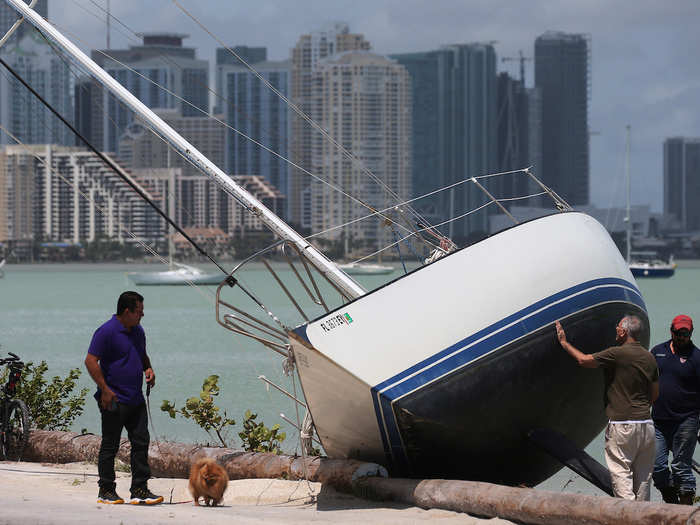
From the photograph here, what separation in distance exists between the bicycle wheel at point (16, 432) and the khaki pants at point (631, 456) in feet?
16.7

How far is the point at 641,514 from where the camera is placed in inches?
253

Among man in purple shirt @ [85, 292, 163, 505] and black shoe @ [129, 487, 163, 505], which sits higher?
man in purple shirt @ [85, 292, 163, 505]

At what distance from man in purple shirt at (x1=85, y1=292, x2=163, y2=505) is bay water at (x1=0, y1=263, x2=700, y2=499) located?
1.02 metres

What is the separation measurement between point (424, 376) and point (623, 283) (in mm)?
2255

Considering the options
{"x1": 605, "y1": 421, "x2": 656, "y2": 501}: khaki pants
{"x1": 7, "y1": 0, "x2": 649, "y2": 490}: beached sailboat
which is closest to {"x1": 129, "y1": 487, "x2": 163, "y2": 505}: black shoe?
{"x1": 7, "y1": 0, "x2": 649, "y2": 490}: beached sailboat

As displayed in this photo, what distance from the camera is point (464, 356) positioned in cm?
811

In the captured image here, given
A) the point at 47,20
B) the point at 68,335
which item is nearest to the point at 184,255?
the point at 68,335

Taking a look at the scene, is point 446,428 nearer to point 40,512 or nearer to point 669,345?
point 669,345

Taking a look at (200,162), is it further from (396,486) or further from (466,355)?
(396,486)

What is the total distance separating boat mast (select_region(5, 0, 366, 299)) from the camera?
9734mm

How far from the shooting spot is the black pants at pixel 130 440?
738cm

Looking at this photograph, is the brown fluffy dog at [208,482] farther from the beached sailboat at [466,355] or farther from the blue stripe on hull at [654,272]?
the blue stripe on hull at [654,272]

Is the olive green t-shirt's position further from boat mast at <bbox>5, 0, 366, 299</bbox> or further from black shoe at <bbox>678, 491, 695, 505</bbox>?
boat mast at <bbox>5, 0, 366, 299</bbox>

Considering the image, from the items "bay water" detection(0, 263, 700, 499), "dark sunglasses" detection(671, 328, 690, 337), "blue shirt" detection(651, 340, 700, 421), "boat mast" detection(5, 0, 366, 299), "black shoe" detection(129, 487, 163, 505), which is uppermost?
"boat mast" detection(5, 0, 366, 299)
